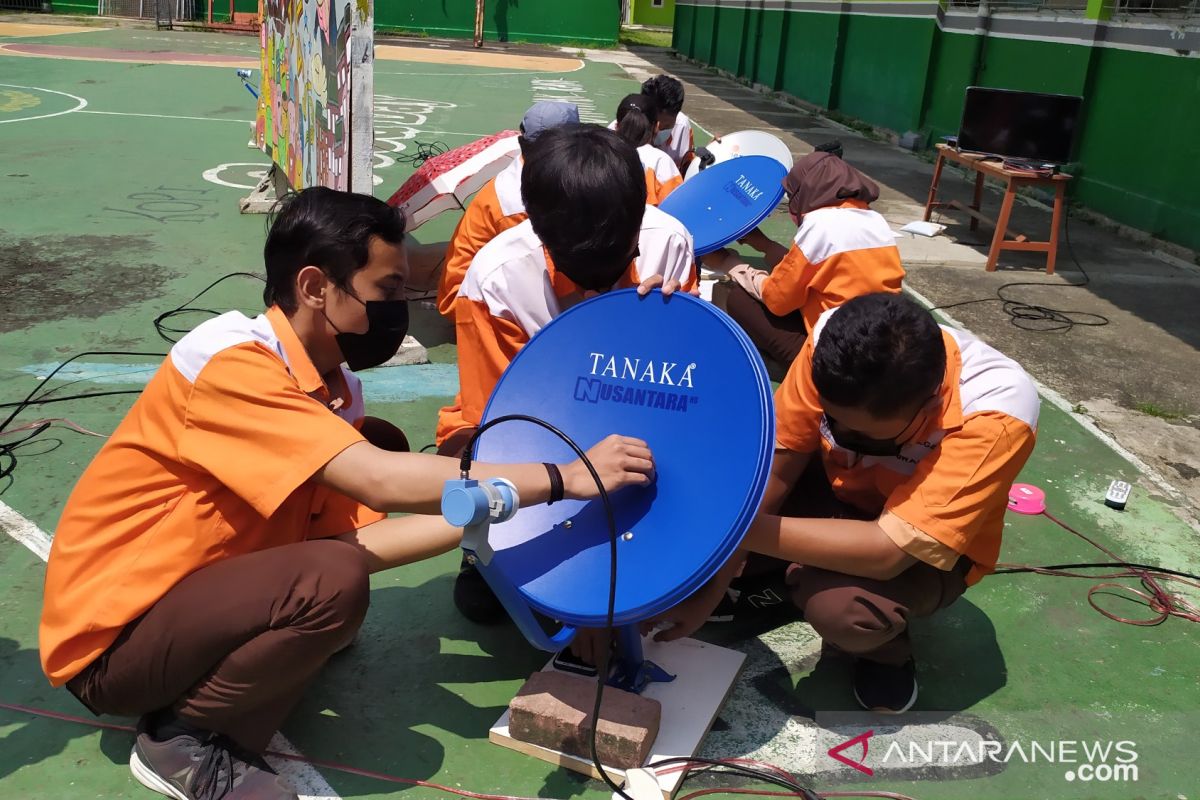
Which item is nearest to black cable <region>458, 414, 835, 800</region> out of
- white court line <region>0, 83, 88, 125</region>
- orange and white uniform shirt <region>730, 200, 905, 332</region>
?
orange and white uniform shirt <region>730, 200, 905, 332</region>

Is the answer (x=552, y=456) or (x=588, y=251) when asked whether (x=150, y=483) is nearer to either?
(x=552, y=456)

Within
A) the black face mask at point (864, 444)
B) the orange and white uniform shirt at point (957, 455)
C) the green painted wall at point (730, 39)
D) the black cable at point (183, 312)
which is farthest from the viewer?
the green painted wall at point (730, 39)

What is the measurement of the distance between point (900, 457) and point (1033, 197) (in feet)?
34.0

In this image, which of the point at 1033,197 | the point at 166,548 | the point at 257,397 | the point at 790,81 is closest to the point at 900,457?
the point at 257,397

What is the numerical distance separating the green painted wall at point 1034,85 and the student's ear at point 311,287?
920 cm

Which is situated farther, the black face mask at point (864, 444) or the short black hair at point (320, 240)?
the black face mask at point (864, 444)

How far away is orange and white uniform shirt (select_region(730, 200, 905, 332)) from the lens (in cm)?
470

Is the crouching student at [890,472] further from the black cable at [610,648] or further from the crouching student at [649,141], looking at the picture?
the crouching student at [649,141]

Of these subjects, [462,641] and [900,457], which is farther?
[462,641]

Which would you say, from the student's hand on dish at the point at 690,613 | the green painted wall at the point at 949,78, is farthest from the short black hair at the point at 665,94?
the green painted wall at the point at 949,78

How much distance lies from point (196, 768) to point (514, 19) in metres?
34.5

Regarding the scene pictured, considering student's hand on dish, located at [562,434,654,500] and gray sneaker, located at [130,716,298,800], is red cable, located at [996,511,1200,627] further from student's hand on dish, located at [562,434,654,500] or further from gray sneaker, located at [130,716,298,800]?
gray sneaker, located at [130,716,298,800]

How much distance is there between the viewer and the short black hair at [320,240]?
2.51m

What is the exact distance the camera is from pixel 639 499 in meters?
2.48
